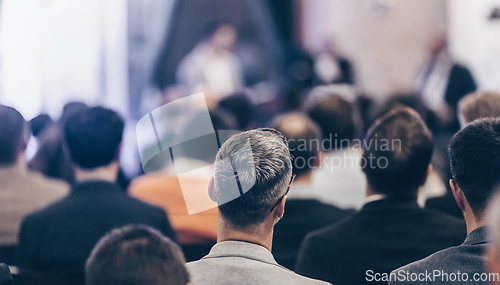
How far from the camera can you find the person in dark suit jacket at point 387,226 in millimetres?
1619

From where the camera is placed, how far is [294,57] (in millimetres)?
8289

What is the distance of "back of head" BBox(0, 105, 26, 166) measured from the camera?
2.25 meters

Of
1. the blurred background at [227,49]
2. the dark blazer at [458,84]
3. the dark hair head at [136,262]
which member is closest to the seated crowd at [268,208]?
the dark hair head at [136,262]

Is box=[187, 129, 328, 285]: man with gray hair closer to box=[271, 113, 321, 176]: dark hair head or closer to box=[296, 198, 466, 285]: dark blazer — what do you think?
box=[296, 198, 466, 285]: dark blazer

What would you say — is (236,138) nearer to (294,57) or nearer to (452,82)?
(452,82)

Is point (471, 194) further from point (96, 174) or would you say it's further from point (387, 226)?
point (96, 174)

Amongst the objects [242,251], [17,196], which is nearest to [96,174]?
[17,196]

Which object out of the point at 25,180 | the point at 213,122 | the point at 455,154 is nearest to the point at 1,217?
the point at 25,180

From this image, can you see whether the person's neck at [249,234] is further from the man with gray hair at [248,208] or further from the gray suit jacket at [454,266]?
the gray suit jacket at [454,266]

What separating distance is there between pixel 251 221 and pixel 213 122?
124cm

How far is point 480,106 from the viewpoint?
2.10 metres

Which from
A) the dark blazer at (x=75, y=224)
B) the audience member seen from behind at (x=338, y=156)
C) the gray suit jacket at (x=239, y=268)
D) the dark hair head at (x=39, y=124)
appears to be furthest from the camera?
the dark hair head at (x=39, y=124)

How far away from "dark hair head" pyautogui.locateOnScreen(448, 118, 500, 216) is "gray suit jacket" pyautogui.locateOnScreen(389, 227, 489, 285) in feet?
0.28

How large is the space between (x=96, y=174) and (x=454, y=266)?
4.46 ft
